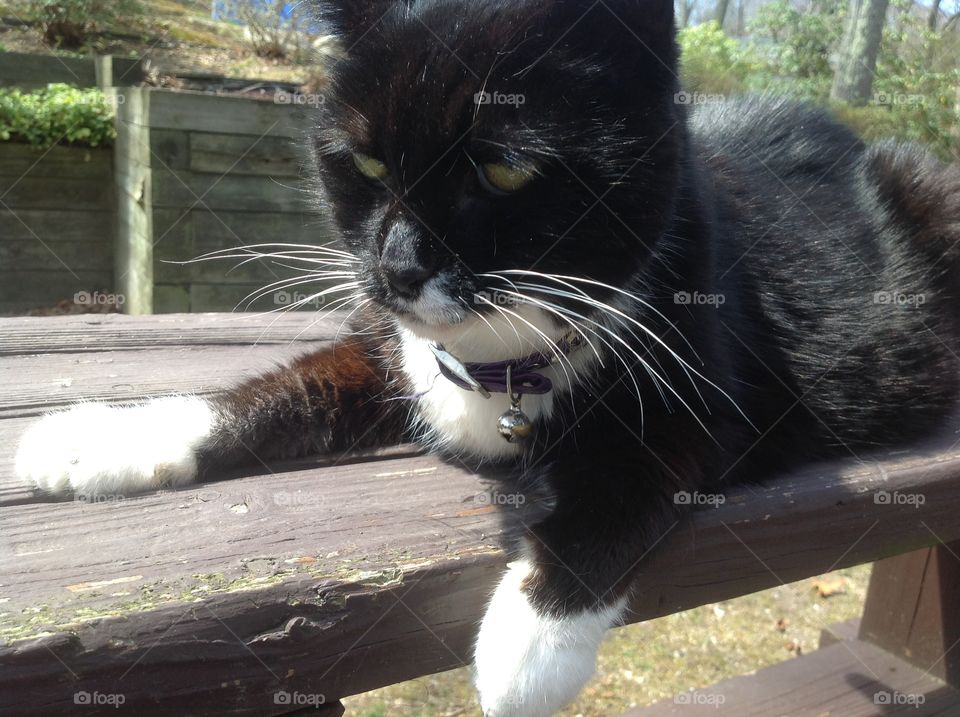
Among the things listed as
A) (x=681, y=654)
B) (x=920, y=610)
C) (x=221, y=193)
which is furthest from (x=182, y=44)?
(x=920, y=610)

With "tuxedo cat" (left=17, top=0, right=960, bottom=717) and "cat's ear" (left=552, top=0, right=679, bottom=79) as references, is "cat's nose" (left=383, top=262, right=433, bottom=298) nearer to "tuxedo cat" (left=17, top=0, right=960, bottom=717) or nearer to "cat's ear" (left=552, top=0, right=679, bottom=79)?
"tuxedo cat" (left=17, top=0, right=960, bottom=717)

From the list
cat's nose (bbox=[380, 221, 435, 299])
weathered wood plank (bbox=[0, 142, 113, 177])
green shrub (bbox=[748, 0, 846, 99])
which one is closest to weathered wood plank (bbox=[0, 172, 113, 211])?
weathered wood plank (bbox=[0, 142, 113, 177])

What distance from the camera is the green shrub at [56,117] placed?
149 inches

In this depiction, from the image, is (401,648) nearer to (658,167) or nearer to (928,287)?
(658,167)

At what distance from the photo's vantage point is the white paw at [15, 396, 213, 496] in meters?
1.05


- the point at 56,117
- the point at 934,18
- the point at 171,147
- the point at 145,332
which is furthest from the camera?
the point at 56,117

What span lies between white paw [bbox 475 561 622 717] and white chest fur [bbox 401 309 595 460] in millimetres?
289

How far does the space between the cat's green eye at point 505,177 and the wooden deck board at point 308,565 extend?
417 millimetres

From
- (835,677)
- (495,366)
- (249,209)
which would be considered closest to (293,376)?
(495,366)

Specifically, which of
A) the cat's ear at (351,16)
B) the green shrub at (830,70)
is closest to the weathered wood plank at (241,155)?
the green shrub at (830,70)

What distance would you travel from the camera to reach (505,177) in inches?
39.3

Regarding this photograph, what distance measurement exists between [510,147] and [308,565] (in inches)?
21.3

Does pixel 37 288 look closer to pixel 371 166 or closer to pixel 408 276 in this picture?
pixel 371 166

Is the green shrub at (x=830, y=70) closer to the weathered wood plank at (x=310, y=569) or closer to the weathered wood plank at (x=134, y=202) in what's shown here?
the weathered wood plank at (x=310, y=569)
